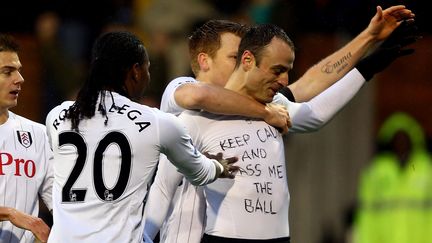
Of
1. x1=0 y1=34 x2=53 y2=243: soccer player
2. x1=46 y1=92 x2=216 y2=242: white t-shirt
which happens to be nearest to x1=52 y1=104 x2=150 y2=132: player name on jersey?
x1=46 y1=92 x2=216 y2=242: white t-shirt

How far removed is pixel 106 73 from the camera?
6.05m

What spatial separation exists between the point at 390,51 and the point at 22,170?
215 cm

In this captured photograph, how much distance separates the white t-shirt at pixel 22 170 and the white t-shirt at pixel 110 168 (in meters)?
0.70

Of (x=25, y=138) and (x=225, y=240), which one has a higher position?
(x=25, y=138)

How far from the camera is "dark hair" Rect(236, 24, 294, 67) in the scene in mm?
6371

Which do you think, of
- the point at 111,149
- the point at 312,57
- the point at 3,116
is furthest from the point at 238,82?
the point at 312,57

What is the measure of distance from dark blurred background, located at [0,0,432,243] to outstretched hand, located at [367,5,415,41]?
19.6 feet

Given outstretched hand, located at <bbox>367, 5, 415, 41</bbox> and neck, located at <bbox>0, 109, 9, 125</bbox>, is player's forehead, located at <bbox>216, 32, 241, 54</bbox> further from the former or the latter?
neck, located at <bbox>0, 109, 9, 125</bbox>

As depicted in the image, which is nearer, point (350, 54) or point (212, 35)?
point (212, 35)

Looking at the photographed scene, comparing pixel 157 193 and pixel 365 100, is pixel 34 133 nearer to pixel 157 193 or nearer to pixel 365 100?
pixel 157 193

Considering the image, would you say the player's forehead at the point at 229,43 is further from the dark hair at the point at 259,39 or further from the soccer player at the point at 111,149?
the soccer player at the point at 111,149

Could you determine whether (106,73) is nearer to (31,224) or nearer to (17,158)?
(31,224)

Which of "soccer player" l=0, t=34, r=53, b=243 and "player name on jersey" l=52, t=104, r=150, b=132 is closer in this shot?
"player name on jersey" l=52, t=104, r=150, b=132

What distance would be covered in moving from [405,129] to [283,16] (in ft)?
6.14
